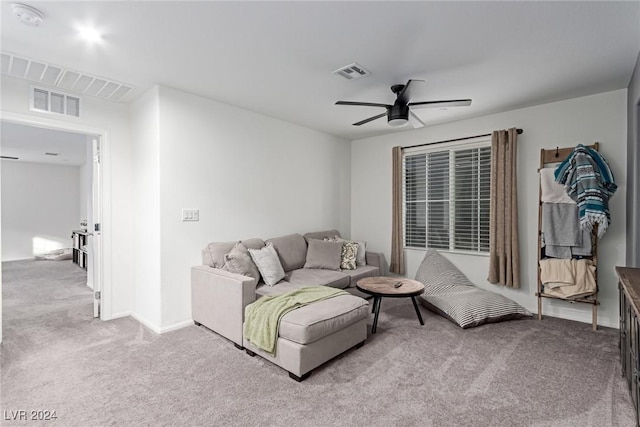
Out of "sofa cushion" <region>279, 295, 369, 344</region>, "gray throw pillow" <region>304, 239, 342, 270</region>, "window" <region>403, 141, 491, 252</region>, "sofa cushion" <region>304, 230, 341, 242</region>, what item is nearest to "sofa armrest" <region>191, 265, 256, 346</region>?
"sofa cushion" <region>279, 295, 369, 344</region>

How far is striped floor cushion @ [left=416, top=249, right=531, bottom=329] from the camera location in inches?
130

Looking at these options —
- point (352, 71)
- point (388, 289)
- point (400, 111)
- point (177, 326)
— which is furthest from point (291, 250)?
point (352, 71)

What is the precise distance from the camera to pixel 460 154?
4449 mm

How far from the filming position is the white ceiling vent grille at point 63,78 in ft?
8.77

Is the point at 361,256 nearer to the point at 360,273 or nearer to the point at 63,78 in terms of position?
the point at 360,273

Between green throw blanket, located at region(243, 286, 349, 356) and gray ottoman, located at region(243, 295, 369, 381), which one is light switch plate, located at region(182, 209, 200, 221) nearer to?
green throw blanket, located at region(243, 286, 349, 356)

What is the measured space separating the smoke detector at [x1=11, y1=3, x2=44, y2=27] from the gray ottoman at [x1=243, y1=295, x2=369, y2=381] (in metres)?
2.62

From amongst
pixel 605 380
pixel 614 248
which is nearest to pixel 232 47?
pixel 605 380

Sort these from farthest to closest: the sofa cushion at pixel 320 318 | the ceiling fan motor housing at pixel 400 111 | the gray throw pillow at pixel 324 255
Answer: the gray throw pillow at pixel 324 255, the ceiling fan motor housing at pixel 400 111, the sofa cushion at pixel 320 318

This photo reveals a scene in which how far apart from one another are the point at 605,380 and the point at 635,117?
2.27 m

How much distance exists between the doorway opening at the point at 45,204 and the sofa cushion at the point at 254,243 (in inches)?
133

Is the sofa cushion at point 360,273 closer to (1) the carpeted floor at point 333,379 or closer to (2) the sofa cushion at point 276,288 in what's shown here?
(1) the carpeted floor at point 333,379

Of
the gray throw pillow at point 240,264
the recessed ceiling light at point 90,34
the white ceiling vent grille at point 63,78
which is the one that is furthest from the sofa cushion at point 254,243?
the recessed ceiling light at point 90,34

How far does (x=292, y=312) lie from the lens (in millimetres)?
2488
